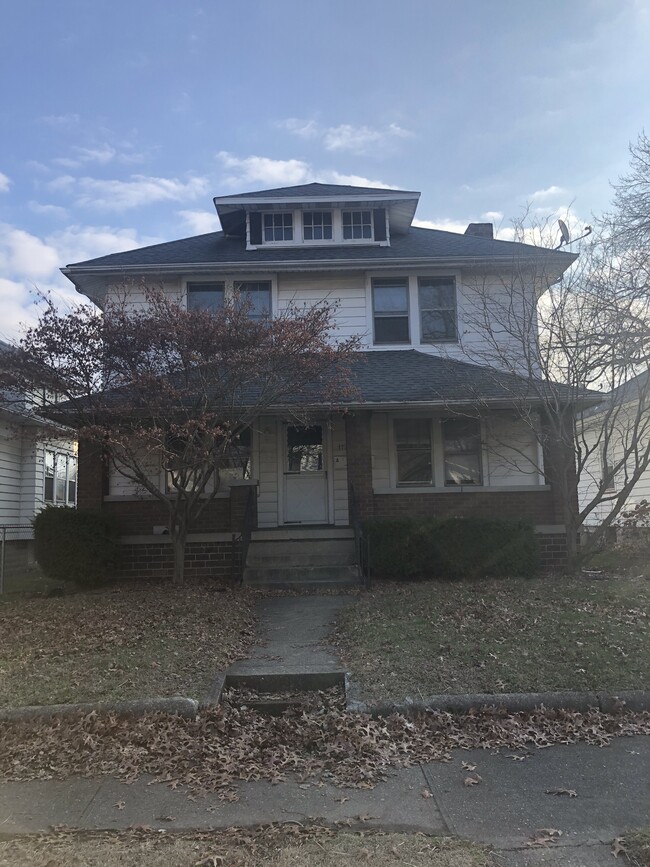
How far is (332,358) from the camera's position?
941cm

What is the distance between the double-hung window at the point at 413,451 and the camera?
1252 cm

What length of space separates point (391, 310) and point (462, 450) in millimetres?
3203

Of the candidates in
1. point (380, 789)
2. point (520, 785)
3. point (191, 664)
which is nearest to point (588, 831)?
point (520, 785)

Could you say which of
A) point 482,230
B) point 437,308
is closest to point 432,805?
point 437,308

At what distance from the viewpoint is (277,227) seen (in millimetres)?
14391

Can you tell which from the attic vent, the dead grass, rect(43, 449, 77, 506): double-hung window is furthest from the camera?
rect(43, 449, 77, 506): double-hung window

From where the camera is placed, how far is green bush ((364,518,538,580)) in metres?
10.2

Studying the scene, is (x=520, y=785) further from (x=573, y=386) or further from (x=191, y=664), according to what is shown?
(x=573, y=386)

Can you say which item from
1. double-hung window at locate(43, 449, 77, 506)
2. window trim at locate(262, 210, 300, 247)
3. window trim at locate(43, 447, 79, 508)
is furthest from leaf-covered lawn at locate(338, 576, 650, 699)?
double-hung window at locate(43, 449, 77, 506)

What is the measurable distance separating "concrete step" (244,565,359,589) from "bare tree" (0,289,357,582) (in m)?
2.16

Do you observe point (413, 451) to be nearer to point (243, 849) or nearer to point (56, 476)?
point (243, 849)

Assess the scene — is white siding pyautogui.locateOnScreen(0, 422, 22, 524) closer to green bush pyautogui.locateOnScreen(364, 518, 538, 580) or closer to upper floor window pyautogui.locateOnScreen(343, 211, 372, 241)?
upper floor window pyautogui.locateOnScreen(343, 211, 372, 241)

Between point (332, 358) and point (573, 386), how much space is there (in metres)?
3.87

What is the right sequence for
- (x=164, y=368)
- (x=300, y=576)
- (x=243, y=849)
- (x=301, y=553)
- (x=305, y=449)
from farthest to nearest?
(x=305, y=449) → (x=301, y=553) → (x=300, y=576) → (x=164, y=368) → (x=243, y=849)
